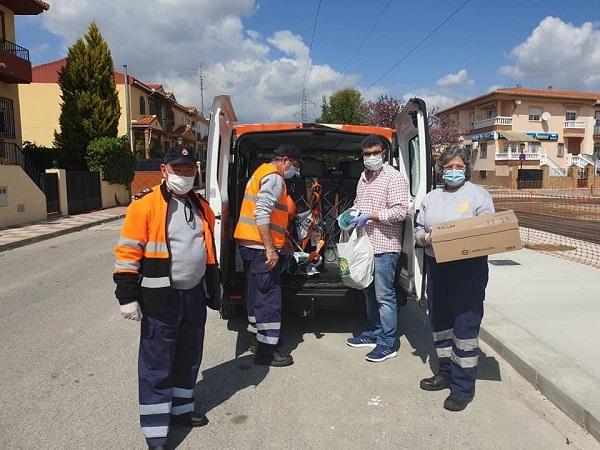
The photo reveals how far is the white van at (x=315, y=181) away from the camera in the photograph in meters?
4.34

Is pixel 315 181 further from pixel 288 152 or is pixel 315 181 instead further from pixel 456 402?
pixel 456 402

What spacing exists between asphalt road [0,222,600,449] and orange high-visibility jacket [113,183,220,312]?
924 millimetres

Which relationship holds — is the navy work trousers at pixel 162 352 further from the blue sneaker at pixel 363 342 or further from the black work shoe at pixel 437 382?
the blue sneaker at pixel 363 342

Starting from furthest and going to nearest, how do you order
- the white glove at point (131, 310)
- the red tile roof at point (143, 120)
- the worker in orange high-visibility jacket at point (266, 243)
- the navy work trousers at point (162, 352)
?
1. the red tile roof at point (143, 120)
2. the worker in orange high-visibility jacket at point (266, 243)
3. the navy work trousers at point (162, 352)
4. the white glove at point (131, 310)

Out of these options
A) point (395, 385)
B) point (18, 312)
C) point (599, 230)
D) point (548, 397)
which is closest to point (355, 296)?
point (395, 385)

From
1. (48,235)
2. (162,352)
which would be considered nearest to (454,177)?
(162,352)

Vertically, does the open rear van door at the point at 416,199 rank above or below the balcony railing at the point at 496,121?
below

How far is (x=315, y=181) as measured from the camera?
5.69 metres

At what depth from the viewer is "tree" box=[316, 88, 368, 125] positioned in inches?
1436

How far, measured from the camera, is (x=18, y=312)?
6141mm

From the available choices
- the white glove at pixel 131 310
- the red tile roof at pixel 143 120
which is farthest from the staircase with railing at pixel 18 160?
the red tile roof at pixel 143 120

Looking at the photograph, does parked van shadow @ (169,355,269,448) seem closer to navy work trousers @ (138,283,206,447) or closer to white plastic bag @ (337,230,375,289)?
navy work trousers @ (138,283,206,447)

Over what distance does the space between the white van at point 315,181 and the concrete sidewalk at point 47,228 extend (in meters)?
8.74

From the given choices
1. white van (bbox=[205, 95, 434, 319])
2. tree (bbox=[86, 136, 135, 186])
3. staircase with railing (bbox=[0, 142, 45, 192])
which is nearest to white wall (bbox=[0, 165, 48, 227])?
staircase with railing (bbox=[0, 142, 45, 192])
